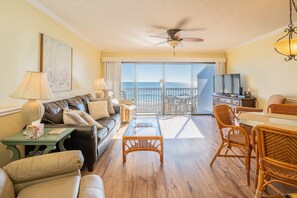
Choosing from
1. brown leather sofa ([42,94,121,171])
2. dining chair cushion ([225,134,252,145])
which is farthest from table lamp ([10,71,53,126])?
dining chair cushion ([225,134,252,145])

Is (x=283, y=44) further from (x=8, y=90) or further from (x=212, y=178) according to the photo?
(x=8, y=90)

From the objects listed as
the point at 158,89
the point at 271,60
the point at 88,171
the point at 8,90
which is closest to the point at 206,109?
the point at 158,89

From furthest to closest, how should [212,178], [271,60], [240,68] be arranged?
[240,68], [271,60], [212,178]

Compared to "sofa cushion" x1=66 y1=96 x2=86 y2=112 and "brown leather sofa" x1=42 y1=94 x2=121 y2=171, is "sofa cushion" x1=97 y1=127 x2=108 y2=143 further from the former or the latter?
"sofa cushion" x1=66 y1=96 x2=86 y2=112

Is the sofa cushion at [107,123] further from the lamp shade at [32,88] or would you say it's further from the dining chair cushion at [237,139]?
the dining chair cushion at [237,139]

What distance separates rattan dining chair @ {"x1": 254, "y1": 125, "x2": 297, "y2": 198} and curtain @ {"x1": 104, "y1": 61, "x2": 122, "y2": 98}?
5.61 meters

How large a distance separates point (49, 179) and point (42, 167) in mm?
114

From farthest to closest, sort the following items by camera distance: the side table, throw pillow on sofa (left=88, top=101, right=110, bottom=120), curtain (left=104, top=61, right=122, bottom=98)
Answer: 1. curtain (left=104, top=61, right=122, bottom=98)
2. throw pillow on sofa (left=88, top=101, right=110, bottom=120)
3. the side table

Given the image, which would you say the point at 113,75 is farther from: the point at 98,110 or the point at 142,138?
the point at 142,138

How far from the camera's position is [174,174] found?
2586 mm

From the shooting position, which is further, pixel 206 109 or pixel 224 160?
pixel 206 109

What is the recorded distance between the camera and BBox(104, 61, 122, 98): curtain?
6.82 meters

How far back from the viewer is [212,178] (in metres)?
2.46

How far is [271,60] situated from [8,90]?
4.99 meters
